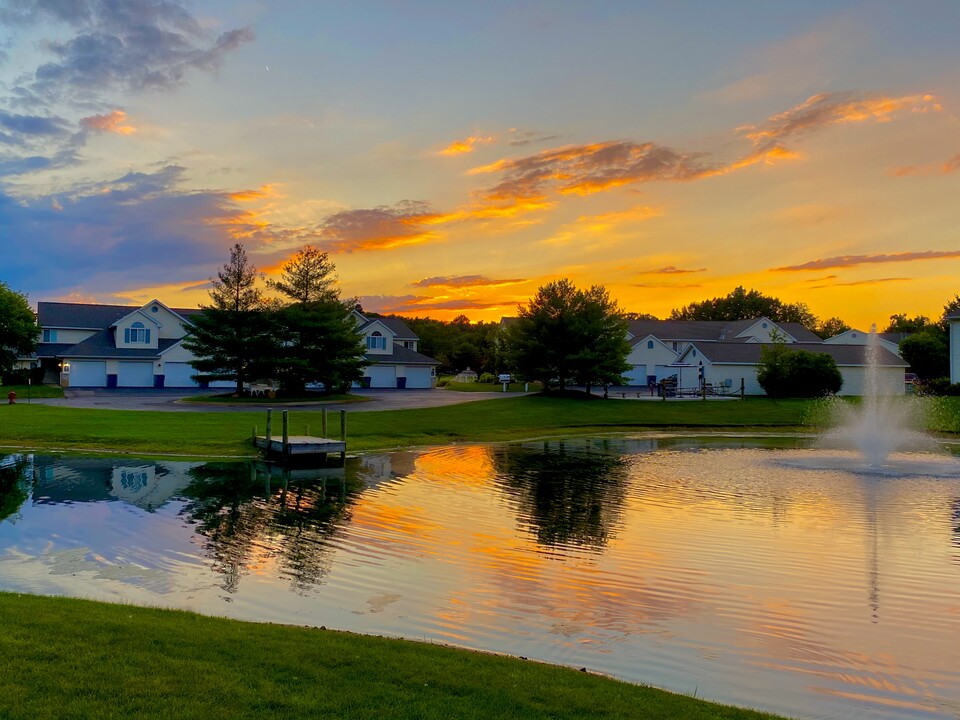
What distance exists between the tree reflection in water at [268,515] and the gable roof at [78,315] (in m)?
57.4

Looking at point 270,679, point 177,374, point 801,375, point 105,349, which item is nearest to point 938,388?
point 801,375

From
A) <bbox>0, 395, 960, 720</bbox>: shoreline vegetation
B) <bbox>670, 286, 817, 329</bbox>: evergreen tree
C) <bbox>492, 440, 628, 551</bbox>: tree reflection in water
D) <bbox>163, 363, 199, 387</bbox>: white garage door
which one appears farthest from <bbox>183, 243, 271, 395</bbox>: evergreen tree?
<bbox>670, 286, 817, 329</bbox>: evergreen tree

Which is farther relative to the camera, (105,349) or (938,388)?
(105,349)

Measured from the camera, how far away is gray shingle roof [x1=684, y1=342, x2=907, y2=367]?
7281cm

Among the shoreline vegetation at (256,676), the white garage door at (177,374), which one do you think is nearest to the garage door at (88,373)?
the white garage door at (177,374)

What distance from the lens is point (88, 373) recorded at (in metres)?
72.6

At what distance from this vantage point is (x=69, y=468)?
27.3 metres

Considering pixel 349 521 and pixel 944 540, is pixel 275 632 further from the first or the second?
pixel 944 540

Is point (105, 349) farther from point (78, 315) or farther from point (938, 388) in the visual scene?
point (938, 388)

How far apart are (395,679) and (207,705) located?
1.84 meters

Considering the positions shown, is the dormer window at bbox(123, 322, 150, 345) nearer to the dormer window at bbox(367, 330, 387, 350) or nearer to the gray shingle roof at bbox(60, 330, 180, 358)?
the gray shingle roof at bbox(60, 330, 180, 358)

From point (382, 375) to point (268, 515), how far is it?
210 ft

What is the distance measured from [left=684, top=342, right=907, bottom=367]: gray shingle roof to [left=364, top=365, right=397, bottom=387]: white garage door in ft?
102

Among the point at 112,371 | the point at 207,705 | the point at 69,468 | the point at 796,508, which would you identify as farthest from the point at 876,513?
the point at 112,371
